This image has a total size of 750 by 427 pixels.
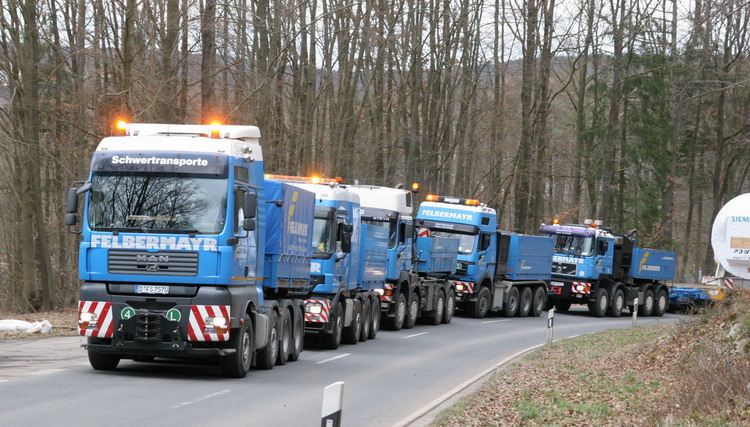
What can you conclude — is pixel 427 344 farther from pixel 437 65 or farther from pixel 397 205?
pixel 437 65

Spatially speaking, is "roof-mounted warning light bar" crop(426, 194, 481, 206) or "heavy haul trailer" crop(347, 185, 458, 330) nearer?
"heavy haul trailer" crop(347, 185, 458, 330)

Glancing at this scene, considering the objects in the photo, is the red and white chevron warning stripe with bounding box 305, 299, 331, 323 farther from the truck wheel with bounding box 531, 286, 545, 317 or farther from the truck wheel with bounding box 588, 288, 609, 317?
the truck wheel with bounding box 588, 288, 609, 317

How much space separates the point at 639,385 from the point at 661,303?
32.1 metres

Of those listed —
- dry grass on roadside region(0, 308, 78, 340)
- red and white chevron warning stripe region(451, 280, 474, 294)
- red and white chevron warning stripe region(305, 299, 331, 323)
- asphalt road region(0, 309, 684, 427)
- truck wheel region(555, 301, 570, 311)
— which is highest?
red and white chevron warning stripe region(451, 280, 474, 294)

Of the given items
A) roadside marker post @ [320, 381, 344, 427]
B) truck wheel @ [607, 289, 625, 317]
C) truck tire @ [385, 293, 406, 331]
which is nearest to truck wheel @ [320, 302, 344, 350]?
truck tire @ [385, 293, 406, 331]

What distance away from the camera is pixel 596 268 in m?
39.4

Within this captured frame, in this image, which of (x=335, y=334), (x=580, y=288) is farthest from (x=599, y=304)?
(x=335, y=334)

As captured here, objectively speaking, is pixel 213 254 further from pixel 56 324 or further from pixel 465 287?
pixel 465 287

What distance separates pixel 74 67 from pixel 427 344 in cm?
1642

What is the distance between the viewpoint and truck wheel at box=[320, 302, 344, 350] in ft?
70.6

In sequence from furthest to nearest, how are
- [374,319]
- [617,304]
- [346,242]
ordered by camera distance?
[617,304] < [374,319] < [346,242]

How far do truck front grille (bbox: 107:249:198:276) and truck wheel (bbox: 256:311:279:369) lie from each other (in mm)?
2702

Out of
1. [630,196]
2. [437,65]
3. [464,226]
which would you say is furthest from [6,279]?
[630,196]

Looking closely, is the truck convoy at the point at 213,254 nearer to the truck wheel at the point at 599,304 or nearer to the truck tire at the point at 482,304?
the truck tire at the point at 482,304
